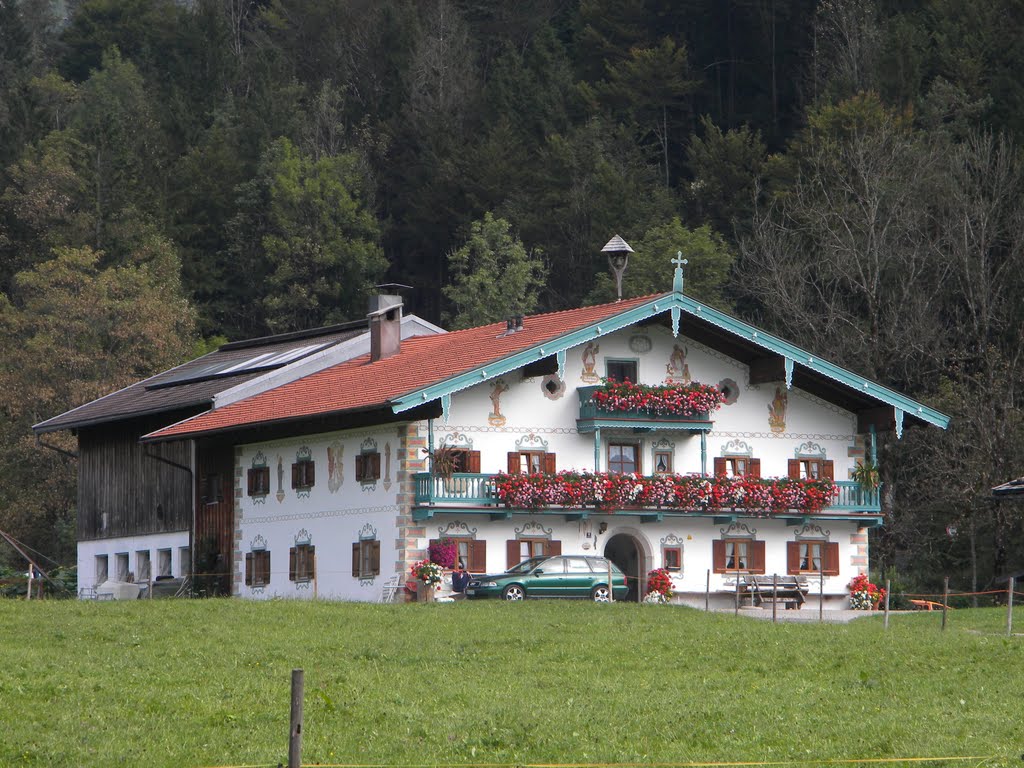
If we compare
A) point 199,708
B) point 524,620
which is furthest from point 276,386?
point 199,708

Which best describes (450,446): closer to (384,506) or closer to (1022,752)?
(384,506)

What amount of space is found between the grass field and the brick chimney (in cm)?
1568

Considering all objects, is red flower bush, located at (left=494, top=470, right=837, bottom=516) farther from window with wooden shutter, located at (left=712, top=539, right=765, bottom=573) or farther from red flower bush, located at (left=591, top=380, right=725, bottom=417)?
red flower bush, located at (left=591, top=380, right=725, bottom=417)

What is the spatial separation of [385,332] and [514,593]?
39.4 feet

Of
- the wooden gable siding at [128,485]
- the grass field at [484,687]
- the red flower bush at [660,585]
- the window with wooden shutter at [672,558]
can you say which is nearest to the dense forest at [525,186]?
the wooden gable siding at [128,485]

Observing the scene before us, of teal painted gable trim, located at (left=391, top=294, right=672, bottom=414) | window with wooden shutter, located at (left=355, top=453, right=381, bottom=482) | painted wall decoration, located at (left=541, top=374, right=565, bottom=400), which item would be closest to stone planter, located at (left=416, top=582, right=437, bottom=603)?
window with wooden shutter, located at (left=355, top=453, right=381, bottom=482)

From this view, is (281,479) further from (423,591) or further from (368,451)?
(423,591)

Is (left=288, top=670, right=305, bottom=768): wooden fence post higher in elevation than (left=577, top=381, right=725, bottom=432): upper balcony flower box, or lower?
lower

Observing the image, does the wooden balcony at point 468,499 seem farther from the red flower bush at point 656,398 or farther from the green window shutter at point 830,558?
the green window shutter at point 830,558

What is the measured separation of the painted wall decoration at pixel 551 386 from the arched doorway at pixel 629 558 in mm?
3996

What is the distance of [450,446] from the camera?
4775 centimetres

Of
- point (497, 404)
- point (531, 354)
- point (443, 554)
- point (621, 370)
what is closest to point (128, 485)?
point (497, 404)

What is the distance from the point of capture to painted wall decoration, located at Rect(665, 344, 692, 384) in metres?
50.3

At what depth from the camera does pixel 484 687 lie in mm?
28234
